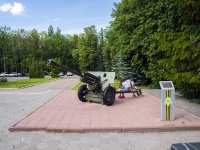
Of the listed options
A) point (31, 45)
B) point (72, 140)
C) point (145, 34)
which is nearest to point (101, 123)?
point (72, 140)

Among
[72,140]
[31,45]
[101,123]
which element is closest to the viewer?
[72,140]

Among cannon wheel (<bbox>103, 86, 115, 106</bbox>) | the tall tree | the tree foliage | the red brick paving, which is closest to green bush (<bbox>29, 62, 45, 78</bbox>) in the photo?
the tall tree

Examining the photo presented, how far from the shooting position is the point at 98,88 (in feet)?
32.9

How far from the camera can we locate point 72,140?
5395 millimetres

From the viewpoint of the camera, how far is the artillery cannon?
9.40 metres

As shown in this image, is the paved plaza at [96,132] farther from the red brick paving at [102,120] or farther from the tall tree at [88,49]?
the tall tree at [88,49]

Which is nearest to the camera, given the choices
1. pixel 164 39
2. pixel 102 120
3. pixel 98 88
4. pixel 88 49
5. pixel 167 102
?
pixel 167 102

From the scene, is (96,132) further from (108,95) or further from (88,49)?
(88,49)

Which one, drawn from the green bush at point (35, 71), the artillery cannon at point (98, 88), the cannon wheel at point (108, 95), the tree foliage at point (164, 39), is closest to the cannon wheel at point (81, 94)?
the artillery cannon at point (98, 88)

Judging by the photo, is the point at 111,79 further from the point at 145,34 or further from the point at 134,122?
the point at 145,34

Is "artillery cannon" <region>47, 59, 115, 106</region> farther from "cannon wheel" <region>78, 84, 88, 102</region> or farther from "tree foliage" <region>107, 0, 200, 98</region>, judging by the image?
"tree foliage" <region>107, 0, 200, 98</region>

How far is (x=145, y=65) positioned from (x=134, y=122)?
46.5ft

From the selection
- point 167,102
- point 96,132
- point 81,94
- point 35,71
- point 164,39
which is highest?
point 164,39

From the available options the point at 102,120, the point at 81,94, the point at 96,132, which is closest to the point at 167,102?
the point at 102,120
